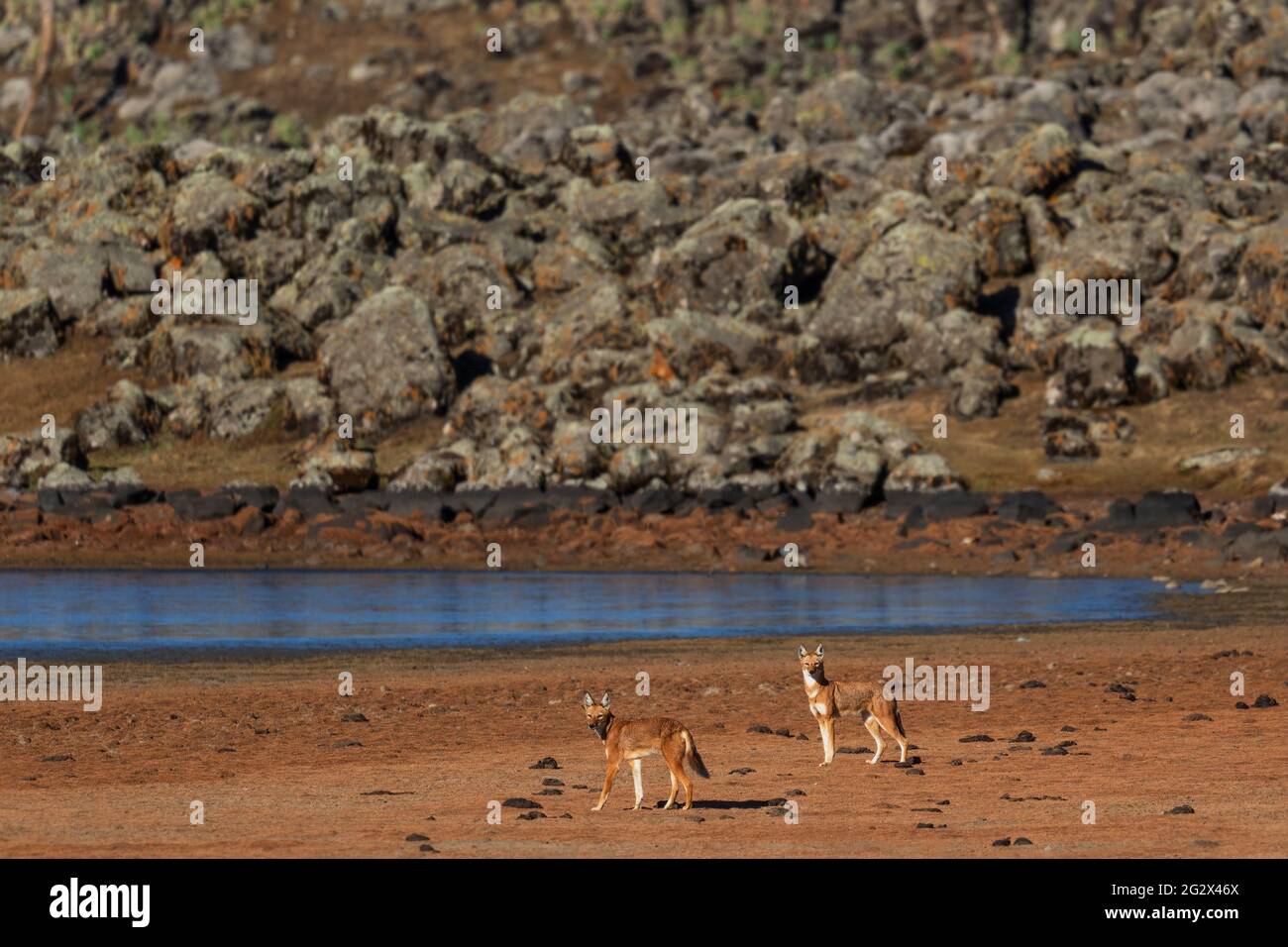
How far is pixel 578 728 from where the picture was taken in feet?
79.2

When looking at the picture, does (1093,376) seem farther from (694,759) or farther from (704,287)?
(694,759)

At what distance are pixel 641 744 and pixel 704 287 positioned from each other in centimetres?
7290

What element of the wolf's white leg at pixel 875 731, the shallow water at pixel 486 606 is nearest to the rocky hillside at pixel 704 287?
the shallow water at pixel 486 606

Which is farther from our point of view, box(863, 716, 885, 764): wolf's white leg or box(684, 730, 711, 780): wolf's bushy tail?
box(863, 716, 885, 764): wolf's white leg

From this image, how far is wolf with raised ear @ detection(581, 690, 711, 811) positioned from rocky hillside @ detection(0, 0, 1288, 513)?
4507cm

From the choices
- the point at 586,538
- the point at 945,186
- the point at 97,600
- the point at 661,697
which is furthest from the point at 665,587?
the point at 945,186

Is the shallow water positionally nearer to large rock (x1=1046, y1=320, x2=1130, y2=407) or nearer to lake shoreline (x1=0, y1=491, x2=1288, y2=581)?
lake shoreline (x1=0, y1=491, x2=1288, y2=581)

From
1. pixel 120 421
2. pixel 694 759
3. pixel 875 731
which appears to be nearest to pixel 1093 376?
pixel 120 421

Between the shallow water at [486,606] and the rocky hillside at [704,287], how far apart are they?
12297 mm

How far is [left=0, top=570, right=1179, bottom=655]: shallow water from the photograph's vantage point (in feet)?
121

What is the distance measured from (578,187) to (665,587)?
5670cm

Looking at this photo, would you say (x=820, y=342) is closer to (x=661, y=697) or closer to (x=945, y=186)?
(x=945, y=186)

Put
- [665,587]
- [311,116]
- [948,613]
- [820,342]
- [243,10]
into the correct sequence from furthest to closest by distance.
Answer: [243,10] → [311,116] → [820,342] → [665,587] → [948,613]

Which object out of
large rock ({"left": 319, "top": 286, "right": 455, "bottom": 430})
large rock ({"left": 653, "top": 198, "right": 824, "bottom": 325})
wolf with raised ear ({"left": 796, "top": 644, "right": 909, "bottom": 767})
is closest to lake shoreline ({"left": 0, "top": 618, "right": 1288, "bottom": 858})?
wolf with raised ear ({"left": 796, "top": 644, "right": 909, "bottom": 767})
